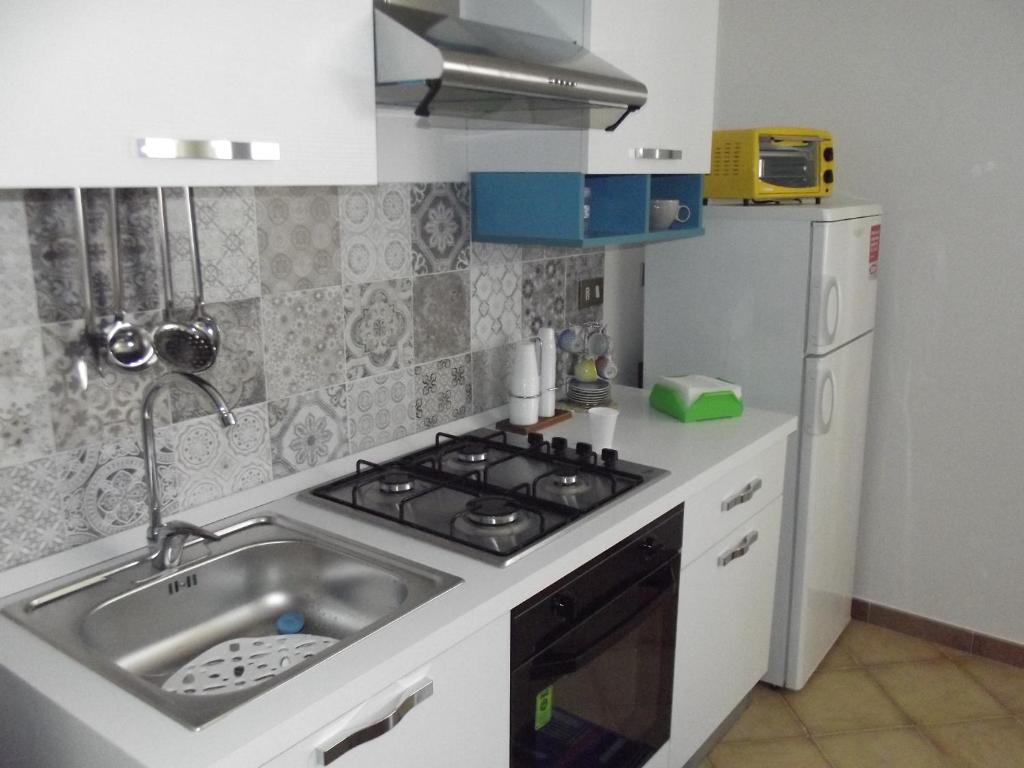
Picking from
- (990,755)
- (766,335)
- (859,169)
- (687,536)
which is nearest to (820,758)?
(990,755)

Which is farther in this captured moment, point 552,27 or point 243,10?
point 552,27

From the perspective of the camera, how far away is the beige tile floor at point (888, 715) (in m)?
2.40

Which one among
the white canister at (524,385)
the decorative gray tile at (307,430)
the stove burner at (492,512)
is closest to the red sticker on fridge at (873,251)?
the white canister at (524,385)

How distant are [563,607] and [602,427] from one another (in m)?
→ 0.59

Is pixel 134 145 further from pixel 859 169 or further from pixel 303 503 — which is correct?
pixel 859 169

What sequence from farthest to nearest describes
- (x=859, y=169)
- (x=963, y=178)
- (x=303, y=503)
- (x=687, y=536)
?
(x=859, y=169) → (x=963, y=178) → (x=687, y=536) → (x=303, y=503)

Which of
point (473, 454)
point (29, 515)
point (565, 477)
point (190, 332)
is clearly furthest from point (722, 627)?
point (29, 515)

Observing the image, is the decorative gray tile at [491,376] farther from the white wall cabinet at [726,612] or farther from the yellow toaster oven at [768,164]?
the yellow toaster oven at [768,164]

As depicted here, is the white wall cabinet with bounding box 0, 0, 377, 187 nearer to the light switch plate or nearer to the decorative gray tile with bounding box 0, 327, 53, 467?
the decorative gray tile with bounding box 0, 327, 53, 467

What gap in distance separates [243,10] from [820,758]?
89.4 inches

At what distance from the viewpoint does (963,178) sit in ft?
8.67

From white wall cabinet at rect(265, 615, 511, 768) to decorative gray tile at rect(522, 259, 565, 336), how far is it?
1167 mm

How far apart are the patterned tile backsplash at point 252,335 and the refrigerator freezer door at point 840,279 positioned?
0.75m

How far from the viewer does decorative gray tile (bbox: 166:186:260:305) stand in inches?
60.8
